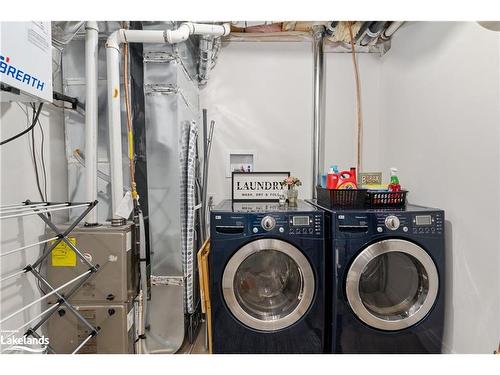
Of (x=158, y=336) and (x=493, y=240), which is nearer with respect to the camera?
(x=493, y=240)

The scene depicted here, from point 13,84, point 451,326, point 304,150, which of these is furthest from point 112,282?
point 451,326

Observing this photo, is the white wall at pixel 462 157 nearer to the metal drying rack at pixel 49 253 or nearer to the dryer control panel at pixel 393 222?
the dryer control panel at pixel 393 222

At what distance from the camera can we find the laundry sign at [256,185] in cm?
216

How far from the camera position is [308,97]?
7.84 ft

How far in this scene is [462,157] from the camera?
1463 millimetres

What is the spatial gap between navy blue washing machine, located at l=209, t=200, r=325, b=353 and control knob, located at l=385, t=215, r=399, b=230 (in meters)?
0.37

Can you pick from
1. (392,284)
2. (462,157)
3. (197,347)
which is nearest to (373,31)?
(462,157)

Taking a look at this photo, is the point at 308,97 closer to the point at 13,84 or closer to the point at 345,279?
the point at 345,279

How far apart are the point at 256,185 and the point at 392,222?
1.07m

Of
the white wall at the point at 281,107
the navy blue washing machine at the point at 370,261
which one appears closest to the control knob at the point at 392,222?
the navy blue washing machine at the point at 370,261

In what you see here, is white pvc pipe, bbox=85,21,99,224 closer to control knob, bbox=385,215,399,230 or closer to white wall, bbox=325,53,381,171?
control knob, bbox=385,215,399,230

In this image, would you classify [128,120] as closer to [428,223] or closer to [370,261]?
[370,261]

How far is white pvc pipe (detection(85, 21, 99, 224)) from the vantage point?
154 centimetres

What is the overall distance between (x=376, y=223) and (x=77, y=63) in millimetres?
2222
